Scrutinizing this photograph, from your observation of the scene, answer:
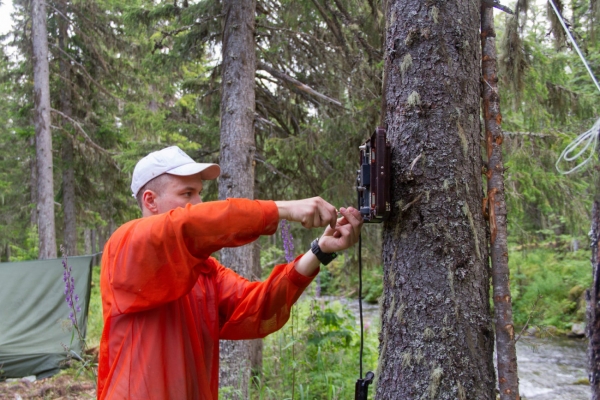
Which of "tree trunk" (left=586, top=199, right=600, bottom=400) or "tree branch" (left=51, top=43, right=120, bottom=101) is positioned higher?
"tree branch" (left=51, top=43, right=120, bottom=101)

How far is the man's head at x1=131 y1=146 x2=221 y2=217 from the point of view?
2.16m

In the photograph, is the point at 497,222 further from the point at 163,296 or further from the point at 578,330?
the point at 578,330

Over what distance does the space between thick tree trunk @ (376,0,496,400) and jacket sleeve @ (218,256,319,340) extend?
51 cm

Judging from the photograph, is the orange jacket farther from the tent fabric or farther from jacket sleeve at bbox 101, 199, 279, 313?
the tent fabric

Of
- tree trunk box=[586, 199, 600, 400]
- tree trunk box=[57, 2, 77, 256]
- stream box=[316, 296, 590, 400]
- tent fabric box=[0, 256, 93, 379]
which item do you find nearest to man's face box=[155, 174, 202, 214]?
tree trunk box=[586, 199, 600, 400]

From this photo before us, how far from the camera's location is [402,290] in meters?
1.93

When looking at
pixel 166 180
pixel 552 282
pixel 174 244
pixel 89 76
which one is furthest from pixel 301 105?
pixel 552 282

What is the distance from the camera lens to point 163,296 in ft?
6.06

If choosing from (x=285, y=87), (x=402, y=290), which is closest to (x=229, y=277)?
(x=402, y=290)

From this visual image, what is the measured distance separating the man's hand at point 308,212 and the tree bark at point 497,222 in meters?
0.70

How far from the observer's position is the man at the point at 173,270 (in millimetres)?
1817

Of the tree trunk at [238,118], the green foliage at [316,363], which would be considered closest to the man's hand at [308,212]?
the green foliage at [316,363]

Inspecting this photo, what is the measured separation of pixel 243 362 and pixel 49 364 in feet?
13.0

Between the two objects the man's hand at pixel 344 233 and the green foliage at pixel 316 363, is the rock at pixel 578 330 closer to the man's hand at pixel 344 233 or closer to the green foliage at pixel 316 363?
the green foliage at pixel 316 363
